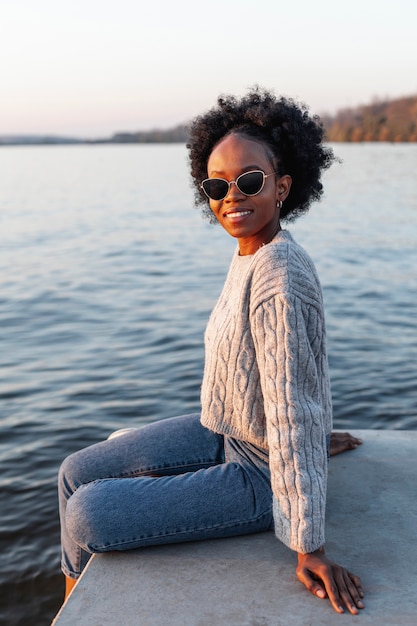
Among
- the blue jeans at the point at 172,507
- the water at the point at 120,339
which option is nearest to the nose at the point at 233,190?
the blue jeans at the point at 172,507

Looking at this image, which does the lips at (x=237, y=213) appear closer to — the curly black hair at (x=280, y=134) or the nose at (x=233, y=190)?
the nose at (x=233, y=190)

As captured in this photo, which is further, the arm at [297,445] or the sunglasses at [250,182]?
the sunglasses at [250,182]

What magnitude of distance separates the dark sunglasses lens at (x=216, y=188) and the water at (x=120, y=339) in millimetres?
2560

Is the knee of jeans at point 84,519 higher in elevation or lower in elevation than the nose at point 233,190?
lower

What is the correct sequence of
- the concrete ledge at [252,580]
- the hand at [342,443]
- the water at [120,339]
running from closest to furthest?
the concrete ledge at [252,580] → the hand at [342,443] → the water at [120,339]

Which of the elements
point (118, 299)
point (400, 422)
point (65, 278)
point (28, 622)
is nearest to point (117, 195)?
point (65, 278)

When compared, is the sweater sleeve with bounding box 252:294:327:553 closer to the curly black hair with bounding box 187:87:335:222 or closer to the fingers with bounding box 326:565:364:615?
the fingers with bounding box 326:565:364:615

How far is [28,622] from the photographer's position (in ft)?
12.8

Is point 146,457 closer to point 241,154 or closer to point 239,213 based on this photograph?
point 239,213

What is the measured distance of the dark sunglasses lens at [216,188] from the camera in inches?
110

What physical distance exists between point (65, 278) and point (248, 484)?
11.6 metres

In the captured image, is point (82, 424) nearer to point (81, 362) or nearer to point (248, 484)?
point (81, 362)

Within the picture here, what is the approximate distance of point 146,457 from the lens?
3037mm

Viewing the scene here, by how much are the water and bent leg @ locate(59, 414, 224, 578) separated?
1.38m
